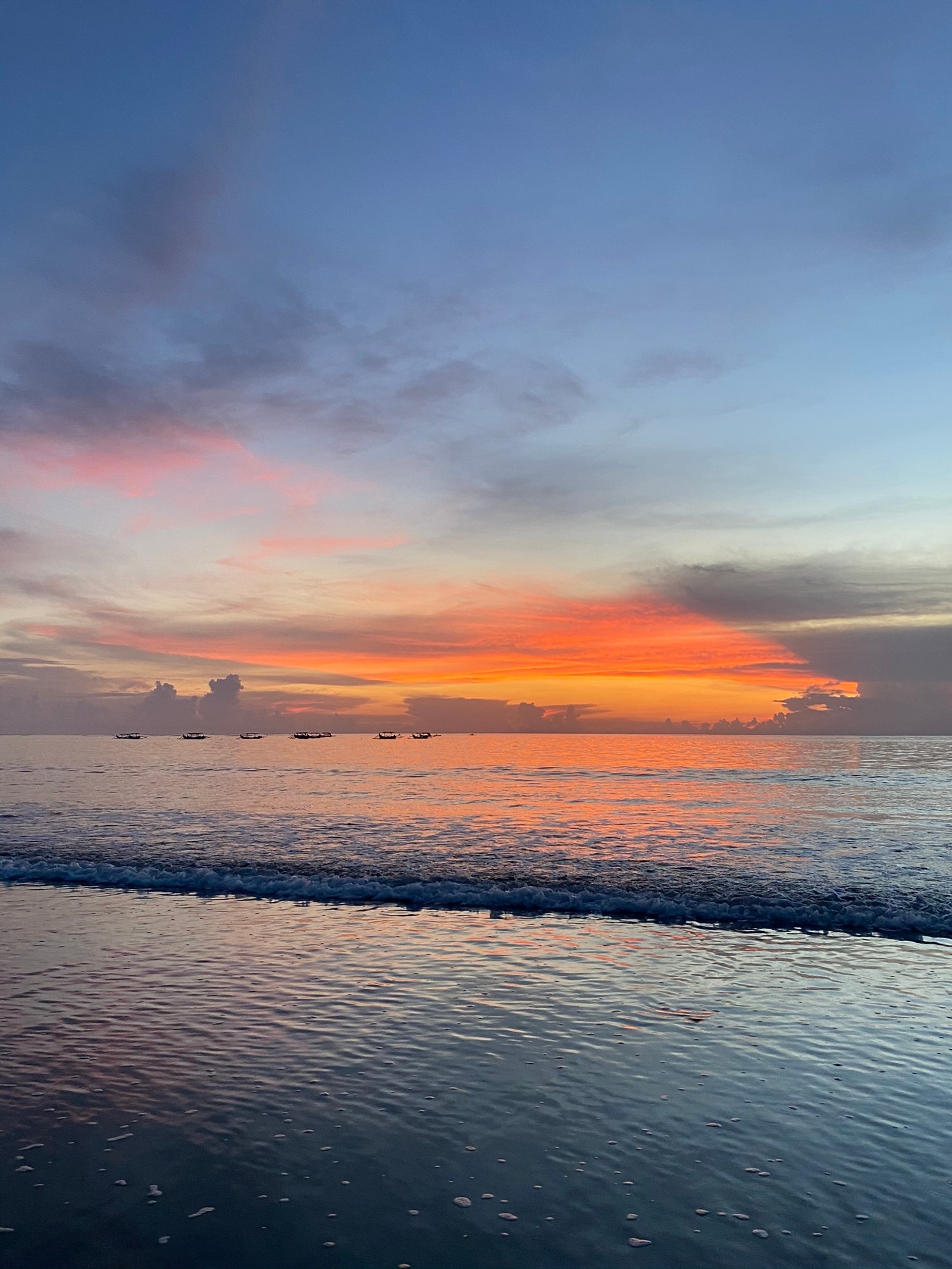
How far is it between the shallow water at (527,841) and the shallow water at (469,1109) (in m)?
7.12

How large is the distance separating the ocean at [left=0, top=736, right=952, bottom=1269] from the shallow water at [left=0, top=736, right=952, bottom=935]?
314 millimetres

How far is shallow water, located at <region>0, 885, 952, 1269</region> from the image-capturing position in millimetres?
6953

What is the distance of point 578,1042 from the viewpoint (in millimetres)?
11500

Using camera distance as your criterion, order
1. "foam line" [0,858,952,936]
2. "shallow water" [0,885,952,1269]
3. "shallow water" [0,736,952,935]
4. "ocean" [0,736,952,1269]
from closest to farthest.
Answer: "shallow water" [0,885,952,1269] < "ocean" [0,736,952,1269] < "foam line" [0,858,952,936] < "shallow water" [0,736,952,935]

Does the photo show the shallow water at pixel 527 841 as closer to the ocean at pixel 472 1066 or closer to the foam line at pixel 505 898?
the foam line at pixel 505 898

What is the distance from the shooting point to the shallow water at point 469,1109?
695 centimetres

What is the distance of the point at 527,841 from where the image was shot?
3678 cm

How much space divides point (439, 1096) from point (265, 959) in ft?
24.7

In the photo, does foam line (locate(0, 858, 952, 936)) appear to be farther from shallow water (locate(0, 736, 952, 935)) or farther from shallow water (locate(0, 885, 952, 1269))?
shallow water (locate(0, 885, 952, 1269))

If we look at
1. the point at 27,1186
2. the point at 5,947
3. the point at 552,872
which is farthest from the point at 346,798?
the point at 27,1186

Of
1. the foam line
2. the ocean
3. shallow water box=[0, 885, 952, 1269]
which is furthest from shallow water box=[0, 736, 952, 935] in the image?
shallow water box=[0, 885, 952, 1269]

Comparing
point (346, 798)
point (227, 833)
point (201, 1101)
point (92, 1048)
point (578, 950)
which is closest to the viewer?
point (201, 1101)

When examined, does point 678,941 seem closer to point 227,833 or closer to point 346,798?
point 227,833

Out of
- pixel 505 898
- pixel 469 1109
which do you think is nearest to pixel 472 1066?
pixel 469 1109
